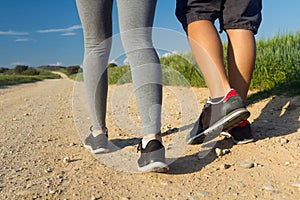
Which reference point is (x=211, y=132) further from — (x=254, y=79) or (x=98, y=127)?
(x=254, y=79)

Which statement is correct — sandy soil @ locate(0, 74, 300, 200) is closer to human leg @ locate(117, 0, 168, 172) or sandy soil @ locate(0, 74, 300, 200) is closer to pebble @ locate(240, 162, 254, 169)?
pebble @ locate(240, 162, 254, 169)

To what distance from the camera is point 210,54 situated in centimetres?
201

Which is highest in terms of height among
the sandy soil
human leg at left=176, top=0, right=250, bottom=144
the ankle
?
human leg at left=176, top=0, right=250, bottom=144

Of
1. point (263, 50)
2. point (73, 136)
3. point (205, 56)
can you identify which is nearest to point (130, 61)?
point (205, 56)

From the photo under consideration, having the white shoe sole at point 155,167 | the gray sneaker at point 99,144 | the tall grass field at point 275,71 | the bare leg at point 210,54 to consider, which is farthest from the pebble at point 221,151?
the tall grass field at point 275,71

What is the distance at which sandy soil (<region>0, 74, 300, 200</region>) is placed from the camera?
1461 mm

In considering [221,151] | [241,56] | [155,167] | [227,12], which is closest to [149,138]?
[155,167]

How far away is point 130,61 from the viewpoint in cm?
170

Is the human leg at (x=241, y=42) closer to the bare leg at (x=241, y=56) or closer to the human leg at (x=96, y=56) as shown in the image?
the bare leg at (x=241, y=56)

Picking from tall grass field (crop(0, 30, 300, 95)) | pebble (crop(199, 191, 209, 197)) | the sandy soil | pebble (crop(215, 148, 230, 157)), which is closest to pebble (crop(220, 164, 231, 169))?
the sandy soil

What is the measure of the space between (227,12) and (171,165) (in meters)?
0.97

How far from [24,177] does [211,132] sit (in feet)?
3.19

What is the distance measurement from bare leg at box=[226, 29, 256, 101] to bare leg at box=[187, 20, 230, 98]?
0.41 ft

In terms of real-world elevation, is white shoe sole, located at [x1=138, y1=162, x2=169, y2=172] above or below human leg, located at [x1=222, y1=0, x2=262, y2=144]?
below
